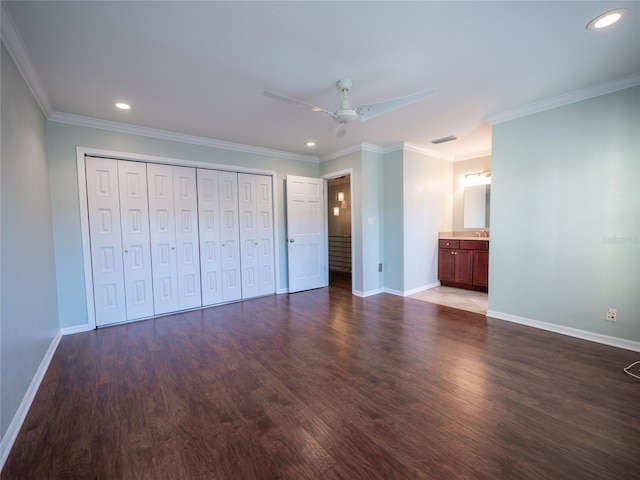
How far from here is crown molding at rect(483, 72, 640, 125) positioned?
8.67 ft

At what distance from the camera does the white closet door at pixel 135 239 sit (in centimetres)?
370

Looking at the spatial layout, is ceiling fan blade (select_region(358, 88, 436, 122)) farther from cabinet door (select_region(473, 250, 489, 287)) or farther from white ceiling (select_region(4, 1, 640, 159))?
cabinet door (select_region(473, 250, 489, 287))

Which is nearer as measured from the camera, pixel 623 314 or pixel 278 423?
pixel 278 423

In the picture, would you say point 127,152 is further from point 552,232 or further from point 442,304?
point 552,232

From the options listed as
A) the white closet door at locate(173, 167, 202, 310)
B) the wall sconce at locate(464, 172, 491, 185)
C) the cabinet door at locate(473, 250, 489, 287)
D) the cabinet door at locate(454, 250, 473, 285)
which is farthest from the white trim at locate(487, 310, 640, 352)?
the white closet door at locate(173, 167, 202, 310)

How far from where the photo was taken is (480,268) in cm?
489

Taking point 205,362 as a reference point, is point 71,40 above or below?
above

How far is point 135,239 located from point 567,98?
5.34 m

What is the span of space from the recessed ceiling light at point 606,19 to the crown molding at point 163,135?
4001 mm

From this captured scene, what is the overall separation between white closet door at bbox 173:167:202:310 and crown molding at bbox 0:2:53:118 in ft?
5.12

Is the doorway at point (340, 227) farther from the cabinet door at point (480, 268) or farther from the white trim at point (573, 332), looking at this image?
the white trim at point (573, 332)

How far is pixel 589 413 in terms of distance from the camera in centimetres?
183

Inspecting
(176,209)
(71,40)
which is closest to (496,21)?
(71,40)

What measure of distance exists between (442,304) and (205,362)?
336cm
